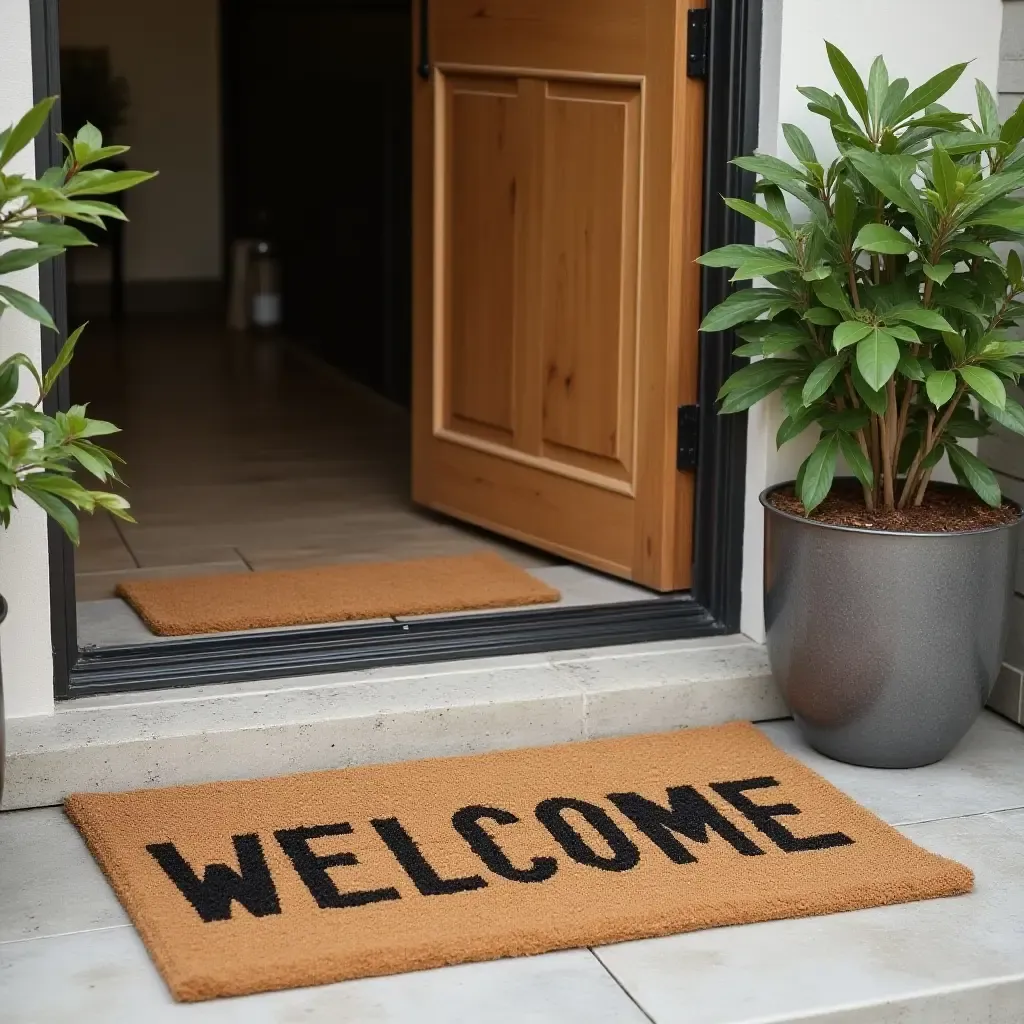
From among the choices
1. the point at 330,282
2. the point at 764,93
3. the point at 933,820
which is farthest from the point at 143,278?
the point at 933,820

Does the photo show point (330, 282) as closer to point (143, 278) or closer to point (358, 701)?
point (143, 278)

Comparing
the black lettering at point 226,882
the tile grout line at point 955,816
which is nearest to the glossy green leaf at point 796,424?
the tile grout line at point 955,816

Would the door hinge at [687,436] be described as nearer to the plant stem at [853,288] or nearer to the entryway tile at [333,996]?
the plant stem at [853,288]

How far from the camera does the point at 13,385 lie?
2.14 m

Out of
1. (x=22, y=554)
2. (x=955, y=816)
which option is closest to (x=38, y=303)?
(x=22, y=554)

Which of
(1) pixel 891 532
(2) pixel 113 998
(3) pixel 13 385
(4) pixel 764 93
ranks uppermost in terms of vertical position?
(4) pixel 764 93

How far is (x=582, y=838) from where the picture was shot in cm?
246

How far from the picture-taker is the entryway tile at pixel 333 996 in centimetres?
201

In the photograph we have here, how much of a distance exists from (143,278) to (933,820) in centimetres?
525

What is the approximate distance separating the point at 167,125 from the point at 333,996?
221 inches

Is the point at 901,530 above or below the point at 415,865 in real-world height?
above

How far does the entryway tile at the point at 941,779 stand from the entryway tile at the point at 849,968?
0.98 feet

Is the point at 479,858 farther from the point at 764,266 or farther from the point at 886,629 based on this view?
the point at 764,266

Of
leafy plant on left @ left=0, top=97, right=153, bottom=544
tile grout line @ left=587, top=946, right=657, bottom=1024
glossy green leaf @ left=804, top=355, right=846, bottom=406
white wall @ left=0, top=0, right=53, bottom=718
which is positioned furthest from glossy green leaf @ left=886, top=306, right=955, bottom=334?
white wall @ left=0, top=0, right=53, bottom=718
